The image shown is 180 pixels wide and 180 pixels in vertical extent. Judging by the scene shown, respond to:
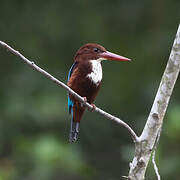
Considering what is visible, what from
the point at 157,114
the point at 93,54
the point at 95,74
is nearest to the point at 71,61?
the point at 93,54

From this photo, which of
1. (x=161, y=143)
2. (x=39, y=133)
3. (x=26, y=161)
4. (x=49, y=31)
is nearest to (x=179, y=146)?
(x=161, y=143)

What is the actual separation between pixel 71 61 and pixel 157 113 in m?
4.14

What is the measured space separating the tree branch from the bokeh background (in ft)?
8.21

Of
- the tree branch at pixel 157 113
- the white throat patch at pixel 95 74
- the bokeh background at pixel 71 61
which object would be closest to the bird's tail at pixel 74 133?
the white throat patch at pixel 95 74

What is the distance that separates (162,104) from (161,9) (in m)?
4.01

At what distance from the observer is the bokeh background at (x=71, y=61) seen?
6.19 m

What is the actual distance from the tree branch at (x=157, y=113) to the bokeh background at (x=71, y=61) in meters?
2.50

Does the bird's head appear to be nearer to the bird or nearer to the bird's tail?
the bird

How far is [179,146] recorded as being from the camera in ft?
15.6

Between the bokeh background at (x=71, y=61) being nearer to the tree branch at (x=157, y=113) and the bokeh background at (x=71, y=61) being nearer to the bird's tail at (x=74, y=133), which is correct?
the bird's tail at (x=74, y=133)

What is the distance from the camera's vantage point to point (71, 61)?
709cm

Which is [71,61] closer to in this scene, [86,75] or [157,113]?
[86,75]

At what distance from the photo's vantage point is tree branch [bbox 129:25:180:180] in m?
2.99

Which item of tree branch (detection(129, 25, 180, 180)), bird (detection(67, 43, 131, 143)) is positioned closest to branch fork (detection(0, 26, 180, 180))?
tree branch (detection(129, 25, 180, 180))
